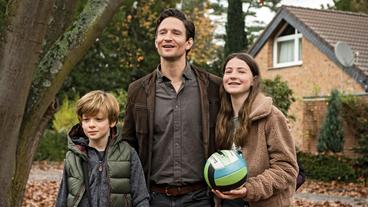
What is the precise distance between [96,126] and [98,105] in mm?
122

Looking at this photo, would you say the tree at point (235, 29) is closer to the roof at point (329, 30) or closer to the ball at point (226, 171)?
the roof at point (329, 30)

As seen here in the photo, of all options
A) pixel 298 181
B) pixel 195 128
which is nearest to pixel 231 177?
pixel 195 128

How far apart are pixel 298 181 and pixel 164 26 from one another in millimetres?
1314

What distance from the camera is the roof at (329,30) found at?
874 inches

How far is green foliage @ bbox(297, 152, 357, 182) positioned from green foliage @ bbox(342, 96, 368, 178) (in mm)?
327

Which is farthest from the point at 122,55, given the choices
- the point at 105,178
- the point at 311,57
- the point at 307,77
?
the point at 105,178

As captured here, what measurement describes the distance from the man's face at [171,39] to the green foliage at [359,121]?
13.4 m

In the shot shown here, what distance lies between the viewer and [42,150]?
23.5m

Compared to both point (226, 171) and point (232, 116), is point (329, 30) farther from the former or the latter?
point (226, 171)

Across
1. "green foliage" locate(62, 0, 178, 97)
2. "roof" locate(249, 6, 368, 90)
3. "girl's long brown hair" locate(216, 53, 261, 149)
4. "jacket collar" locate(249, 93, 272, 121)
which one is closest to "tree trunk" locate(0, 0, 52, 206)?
"girl's long brown hair" locate(216, 53, 261, 149)

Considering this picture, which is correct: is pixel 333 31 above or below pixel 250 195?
above

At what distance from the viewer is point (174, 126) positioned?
3.77 meters

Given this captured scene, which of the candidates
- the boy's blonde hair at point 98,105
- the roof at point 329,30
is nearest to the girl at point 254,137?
the boy's blonde hair at point 98,105

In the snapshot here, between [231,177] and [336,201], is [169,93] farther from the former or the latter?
[336,201]
